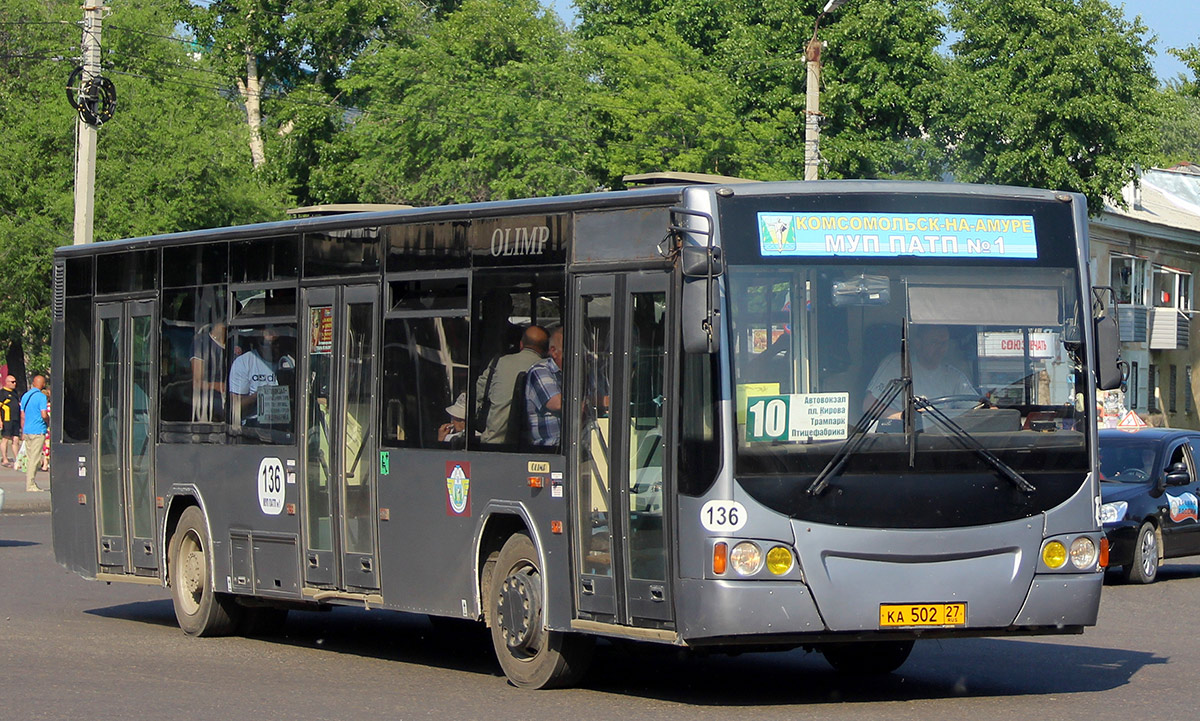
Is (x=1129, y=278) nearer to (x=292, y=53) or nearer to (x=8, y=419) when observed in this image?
(x=292, y=53)

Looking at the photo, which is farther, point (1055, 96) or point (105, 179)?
point (1055, 96)

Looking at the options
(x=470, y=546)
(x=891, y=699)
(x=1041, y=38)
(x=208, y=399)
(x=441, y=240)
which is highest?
(x=1041, y=38)

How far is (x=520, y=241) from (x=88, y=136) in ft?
62.3

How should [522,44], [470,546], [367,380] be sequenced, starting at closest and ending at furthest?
1. [470,546]
2. [367,380]
3. [522,44]

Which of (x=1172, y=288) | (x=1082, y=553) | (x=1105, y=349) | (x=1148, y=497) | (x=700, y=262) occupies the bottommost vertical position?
(x=1148, y=497)

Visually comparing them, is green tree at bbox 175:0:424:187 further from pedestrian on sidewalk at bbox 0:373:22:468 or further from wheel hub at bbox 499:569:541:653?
wheel hub at bbox 499:569:541:653

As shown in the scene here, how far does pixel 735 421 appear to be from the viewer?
30.3 feet

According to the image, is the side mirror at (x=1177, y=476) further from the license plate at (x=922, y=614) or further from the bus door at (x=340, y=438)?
the license plate at (x=922, y=614)

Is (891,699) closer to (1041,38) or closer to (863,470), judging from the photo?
(863,470)

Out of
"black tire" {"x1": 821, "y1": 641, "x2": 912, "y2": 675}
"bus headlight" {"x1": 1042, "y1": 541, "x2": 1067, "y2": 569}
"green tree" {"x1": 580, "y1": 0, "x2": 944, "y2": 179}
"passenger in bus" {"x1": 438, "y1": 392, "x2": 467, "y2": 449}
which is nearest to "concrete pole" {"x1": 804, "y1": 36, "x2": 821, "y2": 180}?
"black tire" {"x1": 821, "y1": 641, "x2": 912, "y2": 675}

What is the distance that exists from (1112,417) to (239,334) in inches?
1122

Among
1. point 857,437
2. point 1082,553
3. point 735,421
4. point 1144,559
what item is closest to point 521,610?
point 735,421

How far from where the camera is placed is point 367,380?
39.3 feet

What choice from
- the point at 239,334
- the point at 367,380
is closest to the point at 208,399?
the point at 239,334
